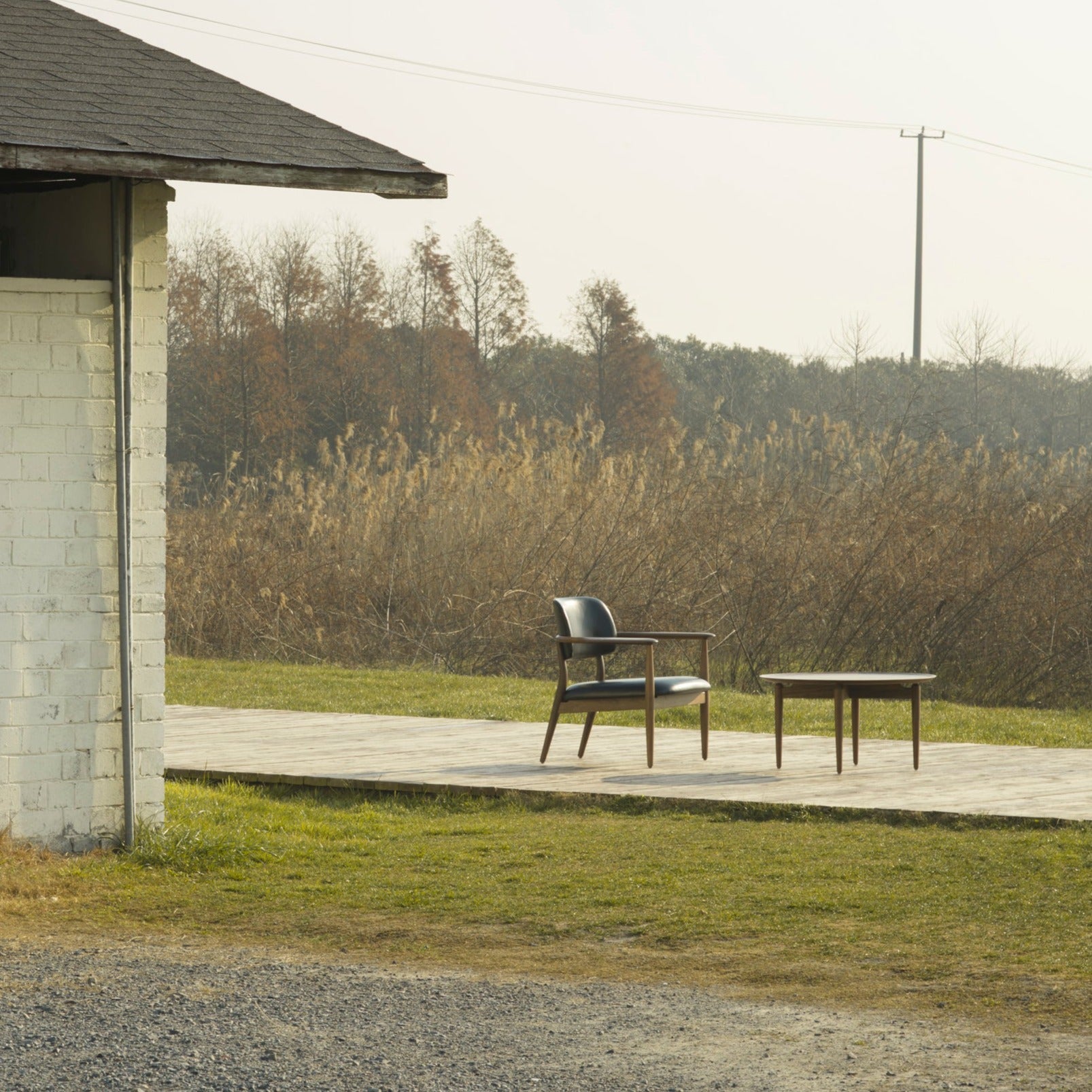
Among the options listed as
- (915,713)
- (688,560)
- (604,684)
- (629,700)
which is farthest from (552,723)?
(688,560)

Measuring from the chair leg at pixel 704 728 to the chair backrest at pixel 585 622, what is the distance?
547mm

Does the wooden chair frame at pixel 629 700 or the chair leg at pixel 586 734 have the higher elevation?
the wooden chair frame at pixel 629 700

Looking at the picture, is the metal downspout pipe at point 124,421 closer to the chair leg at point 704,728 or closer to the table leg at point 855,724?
the chair leg at point 704,728

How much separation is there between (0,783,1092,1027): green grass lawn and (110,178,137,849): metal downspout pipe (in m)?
0.58

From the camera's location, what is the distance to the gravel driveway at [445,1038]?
12.1 ft

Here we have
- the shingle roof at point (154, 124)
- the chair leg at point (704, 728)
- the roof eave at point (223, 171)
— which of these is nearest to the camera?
the roof eave at point (223, 171)

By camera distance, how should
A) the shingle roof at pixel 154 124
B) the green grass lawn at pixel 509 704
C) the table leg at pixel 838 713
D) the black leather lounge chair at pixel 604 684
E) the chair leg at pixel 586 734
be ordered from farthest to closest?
the green grass lawn at pixel 509 704
the chair leg at pixel 586 734
the black leather lounge chair at pixel 604 684
the table leg at pixel 838 713
the shingle roof at pixel 154 124

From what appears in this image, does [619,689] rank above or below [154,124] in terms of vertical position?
below

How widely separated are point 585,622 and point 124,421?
11.0 ft

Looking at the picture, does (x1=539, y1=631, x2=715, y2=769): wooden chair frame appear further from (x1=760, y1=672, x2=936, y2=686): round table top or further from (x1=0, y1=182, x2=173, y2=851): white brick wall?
(x1=0, y1=182, x2=173, y2=851): white brick wall

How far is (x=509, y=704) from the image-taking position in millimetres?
11508

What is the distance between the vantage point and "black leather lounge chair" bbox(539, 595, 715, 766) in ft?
27.2

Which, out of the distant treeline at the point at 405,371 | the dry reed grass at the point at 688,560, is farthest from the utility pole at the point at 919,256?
the dry reed grass at the point at 688,560

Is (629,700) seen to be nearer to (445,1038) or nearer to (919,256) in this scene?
(445,1038)
